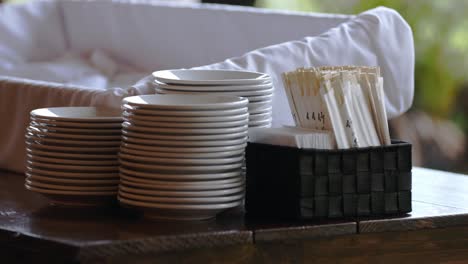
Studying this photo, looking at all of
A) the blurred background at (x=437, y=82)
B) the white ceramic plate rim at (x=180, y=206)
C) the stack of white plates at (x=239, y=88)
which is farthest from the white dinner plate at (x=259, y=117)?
the blurred background at (x=437, y=82)

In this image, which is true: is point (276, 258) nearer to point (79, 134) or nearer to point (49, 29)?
point (79, 134)

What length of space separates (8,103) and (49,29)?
4.88ft

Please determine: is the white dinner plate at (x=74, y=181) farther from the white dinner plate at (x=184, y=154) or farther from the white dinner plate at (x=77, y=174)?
the white dinner plate at (x=184, y=154)

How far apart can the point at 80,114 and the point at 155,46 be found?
5.27 ft

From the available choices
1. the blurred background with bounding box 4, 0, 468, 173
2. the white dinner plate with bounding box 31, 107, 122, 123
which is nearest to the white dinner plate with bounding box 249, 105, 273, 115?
the white dinner plate with bounding box 31, 107, 122, 123

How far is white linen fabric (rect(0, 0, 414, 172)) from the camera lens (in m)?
2.04

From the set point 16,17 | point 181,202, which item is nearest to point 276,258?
point 181,202

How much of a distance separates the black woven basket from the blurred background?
3.45 m

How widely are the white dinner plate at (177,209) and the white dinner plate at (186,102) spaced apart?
15 centimetres

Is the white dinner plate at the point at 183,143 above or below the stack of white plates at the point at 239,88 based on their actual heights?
below

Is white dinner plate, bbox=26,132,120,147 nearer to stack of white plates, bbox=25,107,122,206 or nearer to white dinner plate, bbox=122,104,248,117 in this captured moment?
stack of white plates, bbox=25,107,122,206

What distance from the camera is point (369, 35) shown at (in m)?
2.24

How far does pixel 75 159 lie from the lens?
64.6 inches

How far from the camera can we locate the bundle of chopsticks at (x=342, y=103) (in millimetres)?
1584
